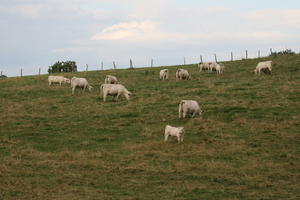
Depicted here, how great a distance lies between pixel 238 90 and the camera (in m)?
34.2

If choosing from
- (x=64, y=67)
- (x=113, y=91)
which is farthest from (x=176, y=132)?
(x=64, y=67)

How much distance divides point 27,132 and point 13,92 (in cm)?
1629

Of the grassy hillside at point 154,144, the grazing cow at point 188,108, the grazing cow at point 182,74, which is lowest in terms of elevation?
the grassy hillside at point 154,144

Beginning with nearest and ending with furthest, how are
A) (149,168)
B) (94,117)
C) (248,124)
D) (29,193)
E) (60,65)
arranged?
(29,193)
(149,168)
(248,124)
(94,117)
(60,65)

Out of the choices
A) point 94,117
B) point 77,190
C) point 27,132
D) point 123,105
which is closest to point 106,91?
point 123,105

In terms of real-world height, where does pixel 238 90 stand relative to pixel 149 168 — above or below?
above

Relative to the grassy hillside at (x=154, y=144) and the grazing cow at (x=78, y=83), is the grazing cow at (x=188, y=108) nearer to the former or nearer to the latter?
the grassy hillside at (x=154, y=144)

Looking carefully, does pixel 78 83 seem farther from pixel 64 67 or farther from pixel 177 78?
pixel 64 67

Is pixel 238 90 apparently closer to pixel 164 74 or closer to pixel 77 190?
pixel 164 74

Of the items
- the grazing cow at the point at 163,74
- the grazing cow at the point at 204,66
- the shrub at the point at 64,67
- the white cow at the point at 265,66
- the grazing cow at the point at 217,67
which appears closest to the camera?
the white cow at the point at 265,66

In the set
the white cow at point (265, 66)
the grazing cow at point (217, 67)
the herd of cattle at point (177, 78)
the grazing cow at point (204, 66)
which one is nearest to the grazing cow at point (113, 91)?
the herd of cattle at point (177, 78)

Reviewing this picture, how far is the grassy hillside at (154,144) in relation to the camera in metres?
16.4

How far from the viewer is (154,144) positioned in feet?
72.4

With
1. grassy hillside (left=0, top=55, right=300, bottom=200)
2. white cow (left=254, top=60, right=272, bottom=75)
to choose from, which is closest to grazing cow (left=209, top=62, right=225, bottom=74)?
white cow (left=254, top=60, right=272, bottom=75)
